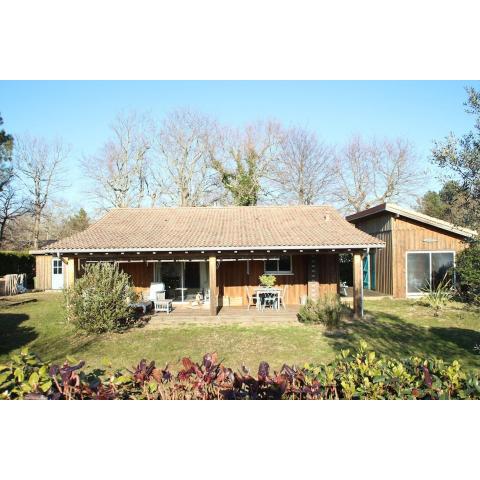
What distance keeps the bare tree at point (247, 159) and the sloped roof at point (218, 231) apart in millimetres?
12550

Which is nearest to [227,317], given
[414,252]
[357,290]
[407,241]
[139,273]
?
[357,290]

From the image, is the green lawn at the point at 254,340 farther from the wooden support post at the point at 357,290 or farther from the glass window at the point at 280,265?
the glass window at the point at 280,265

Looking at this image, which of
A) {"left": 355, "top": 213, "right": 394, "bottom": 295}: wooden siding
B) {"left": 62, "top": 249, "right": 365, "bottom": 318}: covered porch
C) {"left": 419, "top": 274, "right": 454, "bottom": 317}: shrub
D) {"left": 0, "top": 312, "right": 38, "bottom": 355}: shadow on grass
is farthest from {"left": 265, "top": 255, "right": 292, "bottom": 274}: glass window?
{"left": 0, "top": 312, "right": 38, "bottom": 355}: shadow on grass

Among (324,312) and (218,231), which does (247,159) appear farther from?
(324,312)

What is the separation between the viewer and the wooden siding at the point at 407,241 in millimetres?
16781

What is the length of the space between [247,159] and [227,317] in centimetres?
2200

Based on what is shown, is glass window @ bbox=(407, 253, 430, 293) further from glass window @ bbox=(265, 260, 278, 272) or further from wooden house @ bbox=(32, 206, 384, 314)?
glass window @ bbox=(265, 260, 278, 272)

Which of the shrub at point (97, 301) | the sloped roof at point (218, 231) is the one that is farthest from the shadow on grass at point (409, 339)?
the shrub at point (97, 301)

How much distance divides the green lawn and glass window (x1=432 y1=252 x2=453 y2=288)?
448cm

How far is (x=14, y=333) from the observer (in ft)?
35.4

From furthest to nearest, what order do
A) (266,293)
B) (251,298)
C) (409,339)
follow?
(251,298) → (266,293) → (409,339)
